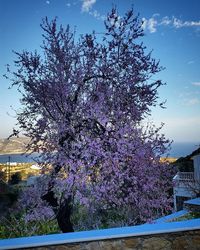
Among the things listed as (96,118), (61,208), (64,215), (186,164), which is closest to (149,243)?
(96,118)

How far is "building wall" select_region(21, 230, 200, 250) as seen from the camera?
3.60 m

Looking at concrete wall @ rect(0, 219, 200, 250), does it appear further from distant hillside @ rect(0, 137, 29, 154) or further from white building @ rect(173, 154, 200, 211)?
white building @ rect(173, 154, 200, 211)

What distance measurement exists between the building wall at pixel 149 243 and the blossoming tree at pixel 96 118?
1911 mm

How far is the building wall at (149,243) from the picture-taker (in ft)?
11.8

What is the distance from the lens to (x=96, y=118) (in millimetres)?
6062

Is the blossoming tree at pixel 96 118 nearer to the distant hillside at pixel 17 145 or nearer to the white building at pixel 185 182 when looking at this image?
the distant hillside at pixel 17 145

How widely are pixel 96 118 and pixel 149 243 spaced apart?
2.95 meters

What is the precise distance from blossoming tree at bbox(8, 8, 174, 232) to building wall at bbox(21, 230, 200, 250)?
1.91 m

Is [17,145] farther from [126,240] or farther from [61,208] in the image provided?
[126,240]

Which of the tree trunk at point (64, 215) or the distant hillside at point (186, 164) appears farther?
the distant hillside at point (186, 164)

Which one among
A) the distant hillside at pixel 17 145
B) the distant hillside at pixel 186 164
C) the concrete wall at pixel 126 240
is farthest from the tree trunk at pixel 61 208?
the distant hillside at pixel 186 164

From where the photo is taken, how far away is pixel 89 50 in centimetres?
682

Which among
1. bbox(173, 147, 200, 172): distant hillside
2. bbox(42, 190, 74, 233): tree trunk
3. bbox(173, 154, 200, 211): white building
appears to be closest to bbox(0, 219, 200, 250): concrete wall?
bbox(42, 190, 74, 233): tree trunk

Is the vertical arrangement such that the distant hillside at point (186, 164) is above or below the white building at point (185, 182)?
above
